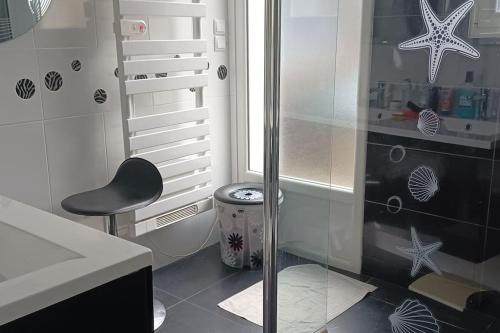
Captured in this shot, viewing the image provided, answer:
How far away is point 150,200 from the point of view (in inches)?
90.8

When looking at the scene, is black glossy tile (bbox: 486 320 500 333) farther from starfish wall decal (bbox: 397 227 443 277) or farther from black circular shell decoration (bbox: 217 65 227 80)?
black circular shell decoration (bbox: 217 65 227 80)

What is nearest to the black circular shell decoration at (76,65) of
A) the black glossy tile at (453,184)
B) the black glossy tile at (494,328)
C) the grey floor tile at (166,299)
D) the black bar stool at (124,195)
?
the black bar stool at (124,195)

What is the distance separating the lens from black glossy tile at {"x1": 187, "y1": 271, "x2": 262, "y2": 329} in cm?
255

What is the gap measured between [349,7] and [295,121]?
0.87m

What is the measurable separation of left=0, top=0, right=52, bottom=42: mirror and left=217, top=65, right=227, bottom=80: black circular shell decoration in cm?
112

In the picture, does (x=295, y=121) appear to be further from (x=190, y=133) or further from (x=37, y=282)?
(x=37, y=282)

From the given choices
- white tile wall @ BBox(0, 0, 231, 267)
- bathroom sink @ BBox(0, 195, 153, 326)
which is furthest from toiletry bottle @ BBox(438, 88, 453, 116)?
bathroom sink @ BBox(0, 195, 153, 326)

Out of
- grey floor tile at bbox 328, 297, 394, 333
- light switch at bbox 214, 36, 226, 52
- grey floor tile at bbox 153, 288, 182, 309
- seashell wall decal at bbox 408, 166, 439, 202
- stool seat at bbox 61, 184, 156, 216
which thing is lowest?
grey floor tile at bbox 153, 288, 182, 309

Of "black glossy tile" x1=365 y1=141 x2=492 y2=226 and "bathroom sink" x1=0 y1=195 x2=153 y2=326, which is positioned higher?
"bathroom sink" x1=0 y1=195 x2=153 y2=326

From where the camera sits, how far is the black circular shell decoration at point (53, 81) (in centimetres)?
235

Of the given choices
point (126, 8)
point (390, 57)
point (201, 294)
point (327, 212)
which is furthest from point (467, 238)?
point (126, 8)

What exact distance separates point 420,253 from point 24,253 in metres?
1.61

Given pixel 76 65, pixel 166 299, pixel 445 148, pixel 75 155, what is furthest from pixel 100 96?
pixel 445 148

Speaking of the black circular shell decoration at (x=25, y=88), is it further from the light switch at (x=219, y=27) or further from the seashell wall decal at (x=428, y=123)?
the seashell wall decal at (x=428, y=123)
